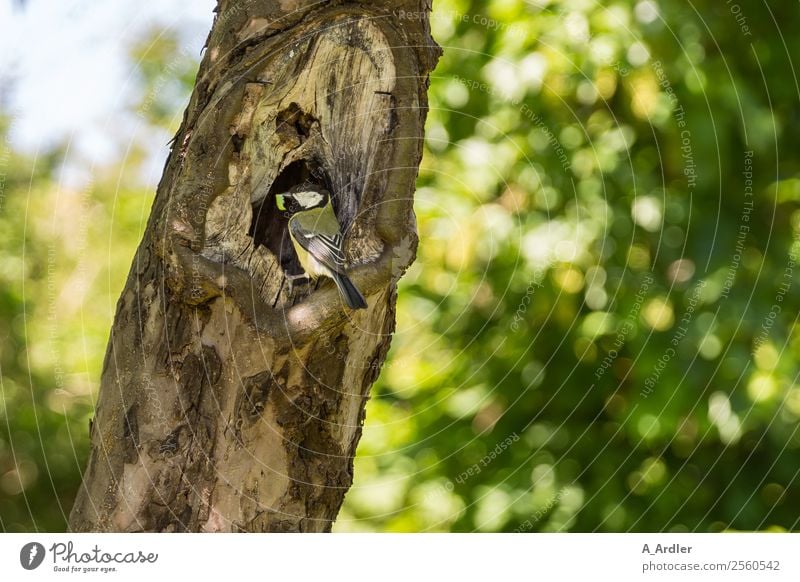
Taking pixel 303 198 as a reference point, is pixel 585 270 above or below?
below

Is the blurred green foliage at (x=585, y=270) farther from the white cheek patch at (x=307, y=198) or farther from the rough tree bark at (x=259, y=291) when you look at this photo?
the white cheek patch at (x=307, y=198)

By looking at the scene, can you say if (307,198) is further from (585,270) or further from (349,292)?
(585,270)

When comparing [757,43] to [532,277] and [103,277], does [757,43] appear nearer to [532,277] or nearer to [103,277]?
[532,277]

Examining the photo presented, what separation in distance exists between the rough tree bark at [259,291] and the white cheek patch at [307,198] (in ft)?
0.36

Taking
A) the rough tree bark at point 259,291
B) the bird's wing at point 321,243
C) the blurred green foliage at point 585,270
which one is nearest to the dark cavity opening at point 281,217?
the rough tree bark at point 259,291

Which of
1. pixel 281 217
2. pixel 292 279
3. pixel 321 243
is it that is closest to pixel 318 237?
pixel 321 243

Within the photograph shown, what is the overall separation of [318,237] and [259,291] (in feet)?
0.76

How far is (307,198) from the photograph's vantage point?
2.86m

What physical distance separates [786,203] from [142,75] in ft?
10.0

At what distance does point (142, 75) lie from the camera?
4266 millimetres

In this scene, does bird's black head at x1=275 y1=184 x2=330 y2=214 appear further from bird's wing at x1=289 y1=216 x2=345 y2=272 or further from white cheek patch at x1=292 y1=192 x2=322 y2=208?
bird's wing at x1=289 y1=216 x2=345 y2=272

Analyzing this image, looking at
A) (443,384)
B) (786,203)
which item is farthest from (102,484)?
(786,203)

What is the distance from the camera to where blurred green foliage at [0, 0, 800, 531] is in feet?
13.5

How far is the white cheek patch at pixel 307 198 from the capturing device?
2.84 meters
